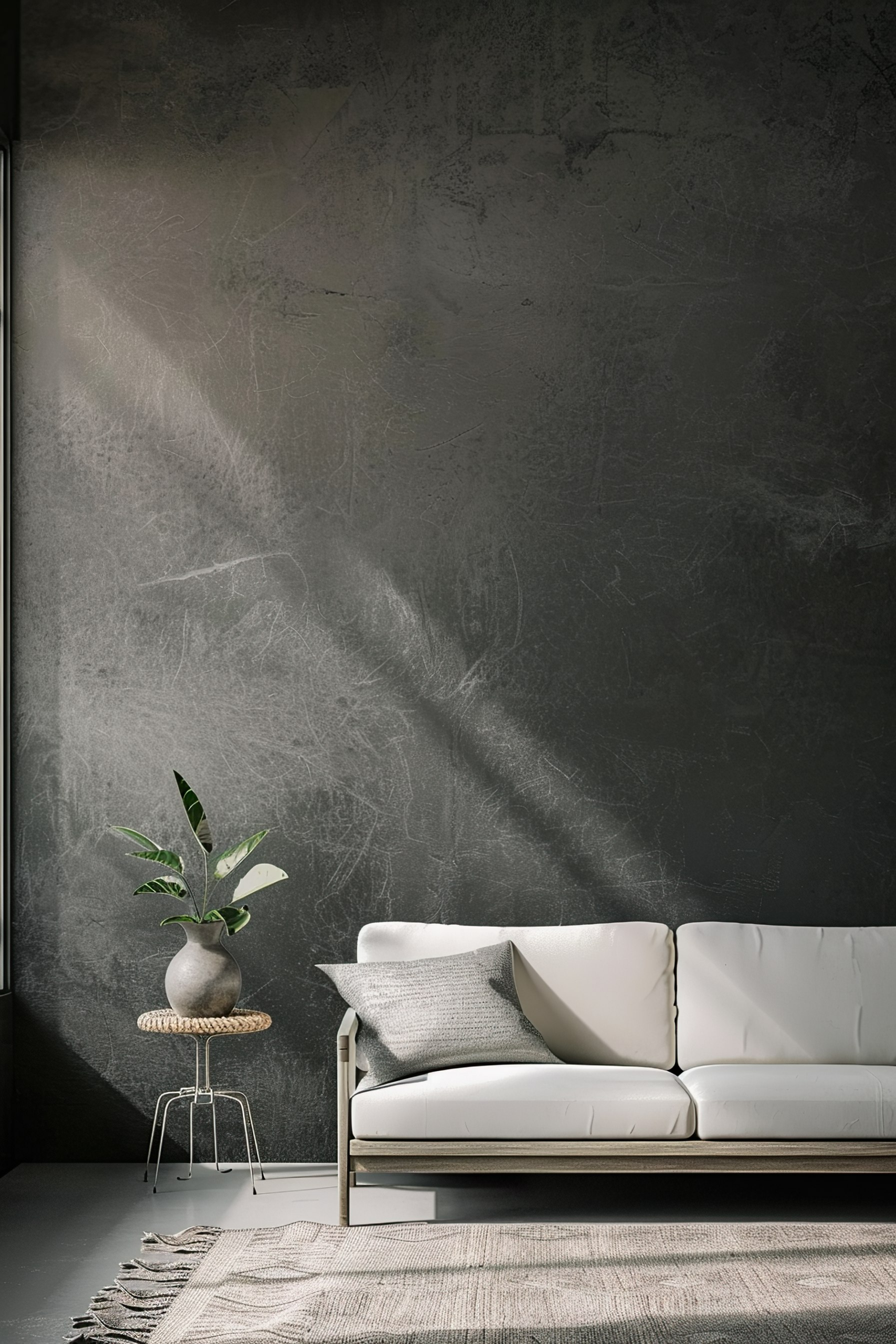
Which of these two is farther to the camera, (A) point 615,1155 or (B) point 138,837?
(B) point 138,837

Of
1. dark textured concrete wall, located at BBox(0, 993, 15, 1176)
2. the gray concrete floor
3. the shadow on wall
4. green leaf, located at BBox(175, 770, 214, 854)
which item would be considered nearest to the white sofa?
the gray concrete floor

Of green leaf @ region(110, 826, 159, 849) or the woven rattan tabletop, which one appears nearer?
the woven rattan tabletop

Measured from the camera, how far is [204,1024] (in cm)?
404

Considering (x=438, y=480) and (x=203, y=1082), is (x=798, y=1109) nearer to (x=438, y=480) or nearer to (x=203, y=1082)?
(x=203, y=1082)

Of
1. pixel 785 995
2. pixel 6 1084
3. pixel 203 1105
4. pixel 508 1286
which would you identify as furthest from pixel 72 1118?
pixel 785 995

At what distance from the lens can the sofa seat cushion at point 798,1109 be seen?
3.55 meters

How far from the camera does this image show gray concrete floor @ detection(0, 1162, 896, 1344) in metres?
3.59

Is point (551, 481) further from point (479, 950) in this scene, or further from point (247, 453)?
point (479, 950)

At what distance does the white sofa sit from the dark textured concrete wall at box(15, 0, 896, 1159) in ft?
1.03

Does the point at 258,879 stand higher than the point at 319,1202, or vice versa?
the point at 258,879

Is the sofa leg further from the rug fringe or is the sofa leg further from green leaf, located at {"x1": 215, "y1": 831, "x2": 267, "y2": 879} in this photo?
green leaf, located at {"x1": 215, "y1": 831, "x2": 267, "y2": 879}

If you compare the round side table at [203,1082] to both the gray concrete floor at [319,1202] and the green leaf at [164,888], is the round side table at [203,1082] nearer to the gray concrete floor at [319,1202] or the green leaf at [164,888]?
the gray concrete floor at [319,1202]

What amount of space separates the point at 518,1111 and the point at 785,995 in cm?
108

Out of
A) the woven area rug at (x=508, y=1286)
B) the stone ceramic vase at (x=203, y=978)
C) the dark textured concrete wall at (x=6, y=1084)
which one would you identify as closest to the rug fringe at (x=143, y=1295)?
the woven area rug at (x=508, y=1286)
